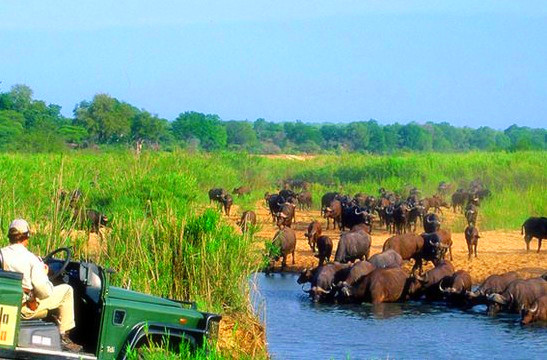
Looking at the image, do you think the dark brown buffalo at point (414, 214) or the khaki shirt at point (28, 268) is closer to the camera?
the khaki shirt at point (28, 268)

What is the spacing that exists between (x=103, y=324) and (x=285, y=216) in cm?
2471

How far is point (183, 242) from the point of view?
14547 millimetres

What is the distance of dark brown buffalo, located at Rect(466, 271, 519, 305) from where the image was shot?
834 inches

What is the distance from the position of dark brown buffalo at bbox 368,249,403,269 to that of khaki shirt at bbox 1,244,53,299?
15.5 metres

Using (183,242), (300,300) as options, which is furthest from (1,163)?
(183,242)

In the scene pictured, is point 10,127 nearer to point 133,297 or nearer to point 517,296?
point 517,296

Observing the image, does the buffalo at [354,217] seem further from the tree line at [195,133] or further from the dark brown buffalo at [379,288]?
the dark brown buffalo at [379,288]

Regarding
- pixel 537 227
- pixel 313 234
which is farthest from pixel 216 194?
pixel 537 227

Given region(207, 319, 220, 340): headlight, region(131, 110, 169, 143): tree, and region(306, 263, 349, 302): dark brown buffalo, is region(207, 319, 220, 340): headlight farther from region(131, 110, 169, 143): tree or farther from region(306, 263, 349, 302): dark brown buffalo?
region(131, 110, 169, 143): tree

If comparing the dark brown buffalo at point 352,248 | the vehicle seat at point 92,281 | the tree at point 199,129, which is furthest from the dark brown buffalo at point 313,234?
the tree at point 199,129

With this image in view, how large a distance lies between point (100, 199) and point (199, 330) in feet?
38.1

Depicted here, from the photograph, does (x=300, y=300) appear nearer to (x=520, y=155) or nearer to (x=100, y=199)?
(x=100, y=199)

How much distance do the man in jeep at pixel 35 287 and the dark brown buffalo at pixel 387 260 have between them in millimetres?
15219

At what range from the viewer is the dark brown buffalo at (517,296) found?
20359 millimetres
